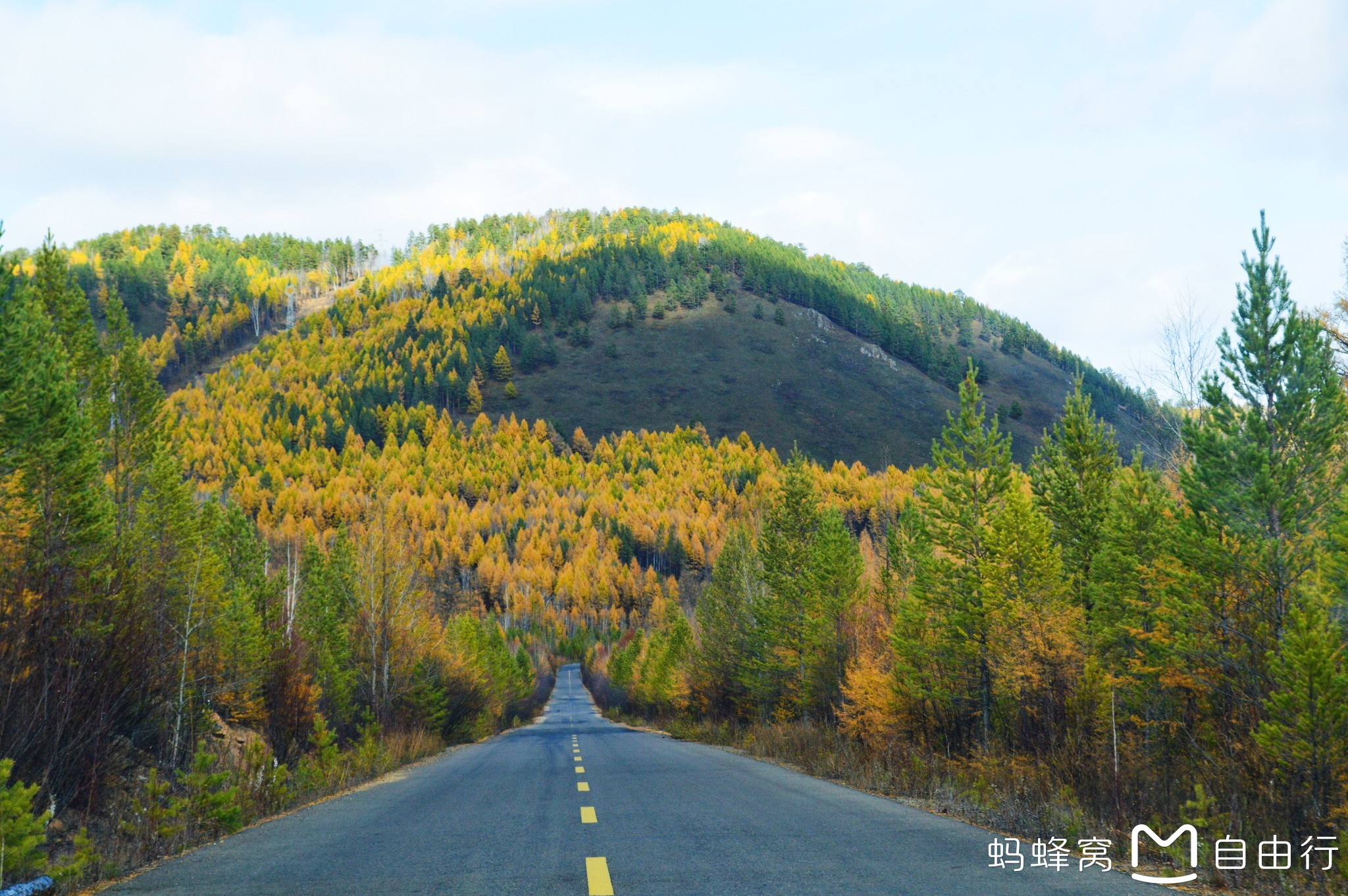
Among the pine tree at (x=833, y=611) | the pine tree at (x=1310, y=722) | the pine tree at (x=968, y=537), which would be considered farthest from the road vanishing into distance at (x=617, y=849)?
the pine tree at (x=833, y=611)

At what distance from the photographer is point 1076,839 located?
9.56m

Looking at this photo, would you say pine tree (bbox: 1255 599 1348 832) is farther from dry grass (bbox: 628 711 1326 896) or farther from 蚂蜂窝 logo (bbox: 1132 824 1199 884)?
dry grass (bbox: 628 711 1326 896)

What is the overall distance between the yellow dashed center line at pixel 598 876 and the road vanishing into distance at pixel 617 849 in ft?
0.08

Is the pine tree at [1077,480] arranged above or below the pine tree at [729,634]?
above

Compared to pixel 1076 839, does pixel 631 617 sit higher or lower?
lower

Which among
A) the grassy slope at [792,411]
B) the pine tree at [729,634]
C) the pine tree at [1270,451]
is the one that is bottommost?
the pine tree at [729,634]

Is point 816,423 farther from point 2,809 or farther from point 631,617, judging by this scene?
point 2,809

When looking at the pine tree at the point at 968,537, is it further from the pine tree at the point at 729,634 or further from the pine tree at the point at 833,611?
the pine tree at the point at 729,634

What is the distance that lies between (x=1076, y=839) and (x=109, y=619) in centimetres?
1312

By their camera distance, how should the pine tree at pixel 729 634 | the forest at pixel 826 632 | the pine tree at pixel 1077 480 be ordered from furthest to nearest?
the pine tree at pixel 729 634, the pine tree at pixel 1077 480, the forest at pixel 826 632

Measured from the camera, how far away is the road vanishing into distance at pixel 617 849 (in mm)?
7266

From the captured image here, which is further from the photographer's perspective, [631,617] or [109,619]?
[631,617]

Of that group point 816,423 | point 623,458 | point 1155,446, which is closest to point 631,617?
point 623,458

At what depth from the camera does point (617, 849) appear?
8.92m
